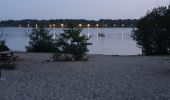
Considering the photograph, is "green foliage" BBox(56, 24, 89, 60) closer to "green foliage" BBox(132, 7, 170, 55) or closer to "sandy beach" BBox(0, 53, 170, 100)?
"sandy beach" BBox(0, 53, 170, 100)

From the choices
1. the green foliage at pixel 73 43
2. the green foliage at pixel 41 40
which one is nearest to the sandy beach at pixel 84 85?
the green foliage at pixel 73 43

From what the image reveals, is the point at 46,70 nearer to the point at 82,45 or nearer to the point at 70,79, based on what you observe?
the point at 70,79

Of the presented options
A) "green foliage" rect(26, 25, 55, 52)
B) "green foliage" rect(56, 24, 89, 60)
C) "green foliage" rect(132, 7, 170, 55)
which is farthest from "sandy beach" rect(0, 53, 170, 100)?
"green foliage" rect(26, 25, 55, 52)

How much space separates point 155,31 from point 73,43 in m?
10.0

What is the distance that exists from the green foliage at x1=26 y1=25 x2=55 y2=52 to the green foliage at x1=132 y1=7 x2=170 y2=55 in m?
6.45

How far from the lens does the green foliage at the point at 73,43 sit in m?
27.1

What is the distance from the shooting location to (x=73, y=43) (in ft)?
89.8

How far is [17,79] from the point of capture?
1631 centimetres

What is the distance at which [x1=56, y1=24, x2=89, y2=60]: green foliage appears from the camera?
27094 millimetres

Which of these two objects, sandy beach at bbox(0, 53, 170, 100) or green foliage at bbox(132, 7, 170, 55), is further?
green foliage at bbox(132, 7, 170, 55)

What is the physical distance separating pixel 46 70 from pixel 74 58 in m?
7.11

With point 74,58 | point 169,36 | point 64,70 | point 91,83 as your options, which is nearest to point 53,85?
point 91,83

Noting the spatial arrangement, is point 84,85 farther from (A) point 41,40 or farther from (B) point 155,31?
(A) point 41,40

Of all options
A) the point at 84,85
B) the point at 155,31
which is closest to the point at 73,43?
the point at 155,31
